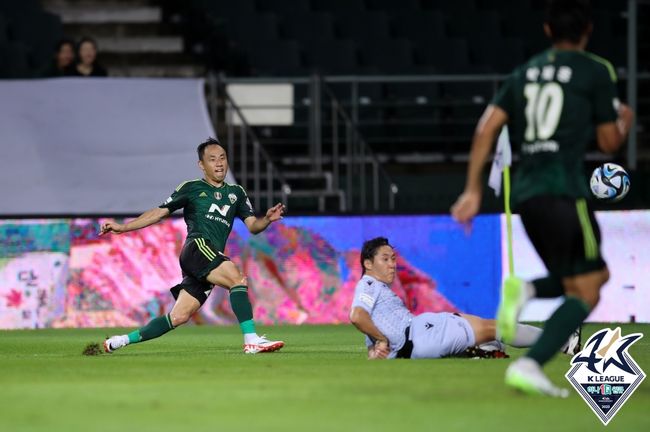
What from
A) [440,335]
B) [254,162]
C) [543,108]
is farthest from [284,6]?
[543,108]

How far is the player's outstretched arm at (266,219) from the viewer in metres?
11.0

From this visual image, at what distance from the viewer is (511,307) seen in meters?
6.64

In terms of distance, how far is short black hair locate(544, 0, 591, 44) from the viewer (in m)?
6.95

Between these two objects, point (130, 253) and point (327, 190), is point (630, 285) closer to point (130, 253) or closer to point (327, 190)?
point (327, 190)

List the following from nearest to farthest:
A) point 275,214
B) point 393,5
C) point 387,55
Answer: point 275,214 → point 387,55 → point 393,5

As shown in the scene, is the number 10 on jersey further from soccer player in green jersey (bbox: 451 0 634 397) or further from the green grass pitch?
the green grass pitch

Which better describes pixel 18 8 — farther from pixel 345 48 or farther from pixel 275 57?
pixel 345 48

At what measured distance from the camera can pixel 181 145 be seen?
1684cm

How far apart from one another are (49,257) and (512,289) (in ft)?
33.0

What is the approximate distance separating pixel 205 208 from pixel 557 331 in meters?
4.98

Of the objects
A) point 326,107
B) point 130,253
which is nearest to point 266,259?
point 130,253

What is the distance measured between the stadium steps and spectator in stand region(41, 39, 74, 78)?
7.47 feet

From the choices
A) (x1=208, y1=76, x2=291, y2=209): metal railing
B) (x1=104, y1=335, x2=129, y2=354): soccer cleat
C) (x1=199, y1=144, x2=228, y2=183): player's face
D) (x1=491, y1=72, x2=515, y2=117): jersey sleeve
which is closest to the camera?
(x1=491, y1=72, x2=515, y2=117): jersey sleeve

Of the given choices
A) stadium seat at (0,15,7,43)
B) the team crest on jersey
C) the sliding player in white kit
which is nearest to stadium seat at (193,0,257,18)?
stadium seat at (0,15,7,43)
